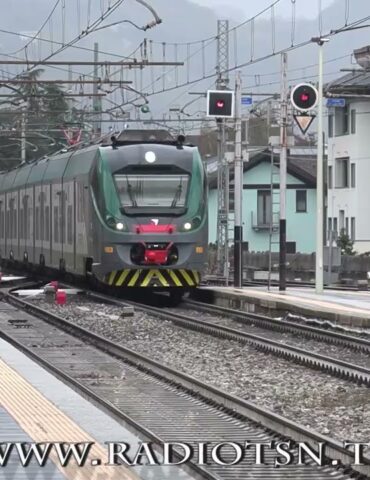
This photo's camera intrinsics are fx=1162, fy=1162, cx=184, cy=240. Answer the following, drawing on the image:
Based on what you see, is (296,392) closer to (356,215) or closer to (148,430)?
(148,430)

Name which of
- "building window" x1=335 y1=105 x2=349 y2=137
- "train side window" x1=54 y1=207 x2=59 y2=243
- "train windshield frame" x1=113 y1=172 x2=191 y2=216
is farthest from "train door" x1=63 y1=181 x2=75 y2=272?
"building window" x1=335 y1=105 x2=349 y2=137

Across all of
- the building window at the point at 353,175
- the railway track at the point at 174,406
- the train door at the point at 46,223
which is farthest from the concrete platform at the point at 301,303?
the building window at the point at 353,175

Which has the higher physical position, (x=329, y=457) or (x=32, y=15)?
(x=32, y=15)

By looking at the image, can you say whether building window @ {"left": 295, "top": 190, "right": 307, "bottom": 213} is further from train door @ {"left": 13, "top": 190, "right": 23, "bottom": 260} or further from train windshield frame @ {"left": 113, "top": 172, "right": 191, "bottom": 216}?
train windshield frame @ {"left": 113, "top": 172, "right": 191, "bottom": 216}

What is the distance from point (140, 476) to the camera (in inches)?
293

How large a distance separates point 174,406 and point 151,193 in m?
13.3

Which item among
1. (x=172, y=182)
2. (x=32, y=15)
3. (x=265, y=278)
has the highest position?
(x=32, y=15)

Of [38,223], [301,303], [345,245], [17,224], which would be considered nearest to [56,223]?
[38,223]

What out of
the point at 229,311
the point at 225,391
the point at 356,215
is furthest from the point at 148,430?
the point at 356,215

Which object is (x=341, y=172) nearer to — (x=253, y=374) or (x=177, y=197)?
(x=177, y=197)

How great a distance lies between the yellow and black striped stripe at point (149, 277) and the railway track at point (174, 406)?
290 inches

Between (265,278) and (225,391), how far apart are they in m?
29.8

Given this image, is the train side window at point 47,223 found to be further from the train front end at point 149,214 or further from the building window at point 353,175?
the building window at point 353,175

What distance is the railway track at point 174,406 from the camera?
27.1 feet
